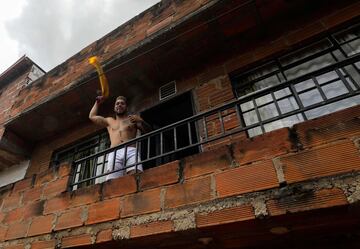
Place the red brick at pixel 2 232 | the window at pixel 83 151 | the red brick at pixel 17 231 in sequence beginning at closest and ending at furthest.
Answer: the red brick at pixel 17 231
the red brick at pixel 2 232
the window at pixel 83 151

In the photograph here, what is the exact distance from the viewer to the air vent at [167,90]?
384 centimetres

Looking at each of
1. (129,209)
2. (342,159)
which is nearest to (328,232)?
(342,159)

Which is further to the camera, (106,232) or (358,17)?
(358,17)

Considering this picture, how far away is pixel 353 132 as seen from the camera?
1.53 metres

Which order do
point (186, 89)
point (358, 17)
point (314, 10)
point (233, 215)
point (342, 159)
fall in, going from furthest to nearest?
point (186, 89)
point (314, 10)
point (358, 17)
point (233, 215)
point (342, 159)

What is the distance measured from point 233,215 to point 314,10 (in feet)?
9.49

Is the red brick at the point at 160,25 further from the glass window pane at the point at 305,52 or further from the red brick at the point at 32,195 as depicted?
the red brick at the point at 32,195

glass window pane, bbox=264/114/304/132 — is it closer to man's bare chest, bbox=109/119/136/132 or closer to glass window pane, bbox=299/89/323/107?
glass window pane, bbox=299/89/323/107

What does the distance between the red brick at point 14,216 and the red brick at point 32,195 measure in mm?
107

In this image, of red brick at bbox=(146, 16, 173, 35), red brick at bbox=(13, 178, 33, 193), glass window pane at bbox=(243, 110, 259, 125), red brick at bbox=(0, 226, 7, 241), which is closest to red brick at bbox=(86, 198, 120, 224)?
red brick at bbox=(13, 178, 33, 193)

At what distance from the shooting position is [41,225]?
2.48 metres

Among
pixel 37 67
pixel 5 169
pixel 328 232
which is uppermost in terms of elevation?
pixel 37 67

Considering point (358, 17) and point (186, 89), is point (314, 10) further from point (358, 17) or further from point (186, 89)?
point (186, 89)

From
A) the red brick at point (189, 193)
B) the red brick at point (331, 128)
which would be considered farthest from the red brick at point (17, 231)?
the red brick at point (331, 128)
